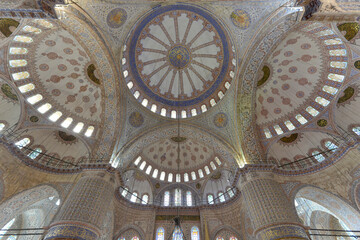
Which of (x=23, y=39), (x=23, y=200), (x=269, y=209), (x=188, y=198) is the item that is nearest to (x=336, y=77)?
(x=269, y=209)

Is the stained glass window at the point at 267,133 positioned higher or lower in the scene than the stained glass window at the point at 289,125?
lower

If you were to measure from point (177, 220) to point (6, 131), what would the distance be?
36.0 feet

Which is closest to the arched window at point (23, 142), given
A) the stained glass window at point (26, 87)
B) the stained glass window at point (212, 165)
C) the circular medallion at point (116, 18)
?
the stained glass window at point (26, 87)

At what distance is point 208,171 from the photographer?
15602 mm

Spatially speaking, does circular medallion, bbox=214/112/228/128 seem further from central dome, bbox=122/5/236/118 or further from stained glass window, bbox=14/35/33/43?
stained glass window, bbox=14/35/33/43

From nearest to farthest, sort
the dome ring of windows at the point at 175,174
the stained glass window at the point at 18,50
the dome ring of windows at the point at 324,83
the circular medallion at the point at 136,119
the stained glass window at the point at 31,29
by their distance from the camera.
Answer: the stained glass window at the point at 31,29
the stained glass window at the point at 18,50
the dome ring of windows at the point at 324,83
the circular medallion at the point at 136,119
the dome ring of windows at the point at 175,174

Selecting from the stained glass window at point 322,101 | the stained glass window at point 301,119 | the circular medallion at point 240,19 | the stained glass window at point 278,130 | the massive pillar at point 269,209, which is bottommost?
the massive pillar at point 269,209

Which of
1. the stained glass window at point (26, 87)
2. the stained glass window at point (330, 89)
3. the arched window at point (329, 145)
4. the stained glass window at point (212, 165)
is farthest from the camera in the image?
the stained glass window at point (212, 165)

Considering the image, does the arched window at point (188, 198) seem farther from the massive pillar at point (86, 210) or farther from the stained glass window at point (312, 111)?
the stained glass window at point (312, 111)

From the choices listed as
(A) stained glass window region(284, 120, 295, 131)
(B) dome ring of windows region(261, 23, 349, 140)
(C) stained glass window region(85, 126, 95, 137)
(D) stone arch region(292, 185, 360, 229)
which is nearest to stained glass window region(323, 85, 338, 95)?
(B) dome ring of windows region(261, 23, 349, 140)

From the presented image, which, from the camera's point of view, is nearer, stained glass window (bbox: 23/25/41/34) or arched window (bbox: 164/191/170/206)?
stained glass window (bbox: 23/25/41/34)

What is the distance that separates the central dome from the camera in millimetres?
12109

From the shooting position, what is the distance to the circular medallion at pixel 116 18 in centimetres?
1011

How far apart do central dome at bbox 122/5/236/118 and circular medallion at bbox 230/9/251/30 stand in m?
1.13
